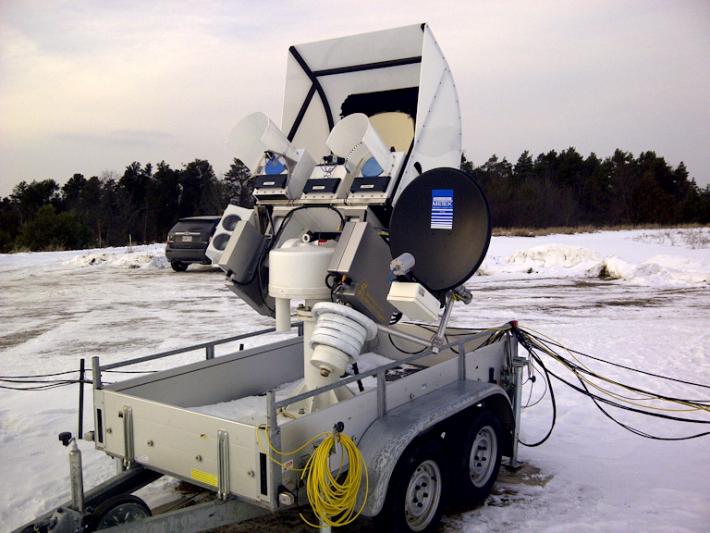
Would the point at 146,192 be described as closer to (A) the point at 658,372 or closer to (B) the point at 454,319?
(B) the point at 454,319

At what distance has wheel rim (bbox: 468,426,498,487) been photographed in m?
4.53

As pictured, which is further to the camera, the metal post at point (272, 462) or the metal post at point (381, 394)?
the metal post at point (381, 394)

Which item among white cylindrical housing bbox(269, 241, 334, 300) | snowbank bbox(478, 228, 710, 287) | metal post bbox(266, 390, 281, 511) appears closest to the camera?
metal post bbox(266, 390, 281, 511)

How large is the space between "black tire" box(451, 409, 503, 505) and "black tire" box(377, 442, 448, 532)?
0.86ft

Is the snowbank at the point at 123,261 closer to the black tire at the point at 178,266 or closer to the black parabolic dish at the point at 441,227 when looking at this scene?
the black tire at the point at 178,266

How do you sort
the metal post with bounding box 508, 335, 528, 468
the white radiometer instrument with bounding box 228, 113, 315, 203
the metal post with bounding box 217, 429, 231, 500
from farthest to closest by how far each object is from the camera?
1. the metal post with bounding box 508, 335, 528, 468
2. the white radiometer instrument with bounding box 228, 113, 315, 203
3. the metal post with bounding box 217, 429, 231, 500

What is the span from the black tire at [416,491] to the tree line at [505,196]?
45.3m

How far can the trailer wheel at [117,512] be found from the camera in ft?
11.1

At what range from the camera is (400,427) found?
365 cm

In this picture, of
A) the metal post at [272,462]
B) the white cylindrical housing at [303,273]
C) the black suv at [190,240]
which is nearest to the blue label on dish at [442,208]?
the white cylindrical housing at [303,273]

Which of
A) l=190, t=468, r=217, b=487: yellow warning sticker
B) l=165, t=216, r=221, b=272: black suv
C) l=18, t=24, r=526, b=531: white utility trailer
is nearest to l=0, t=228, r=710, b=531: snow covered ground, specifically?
l=165, t=216, r=221, b=272: black suv

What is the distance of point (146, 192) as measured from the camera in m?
56.3

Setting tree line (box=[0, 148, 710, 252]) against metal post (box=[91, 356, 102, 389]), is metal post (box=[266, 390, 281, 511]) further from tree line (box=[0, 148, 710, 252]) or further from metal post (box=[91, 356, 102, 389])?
tree line (box=[0, 148, 710, 252])

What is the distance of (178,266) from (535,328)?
42.1 feet
